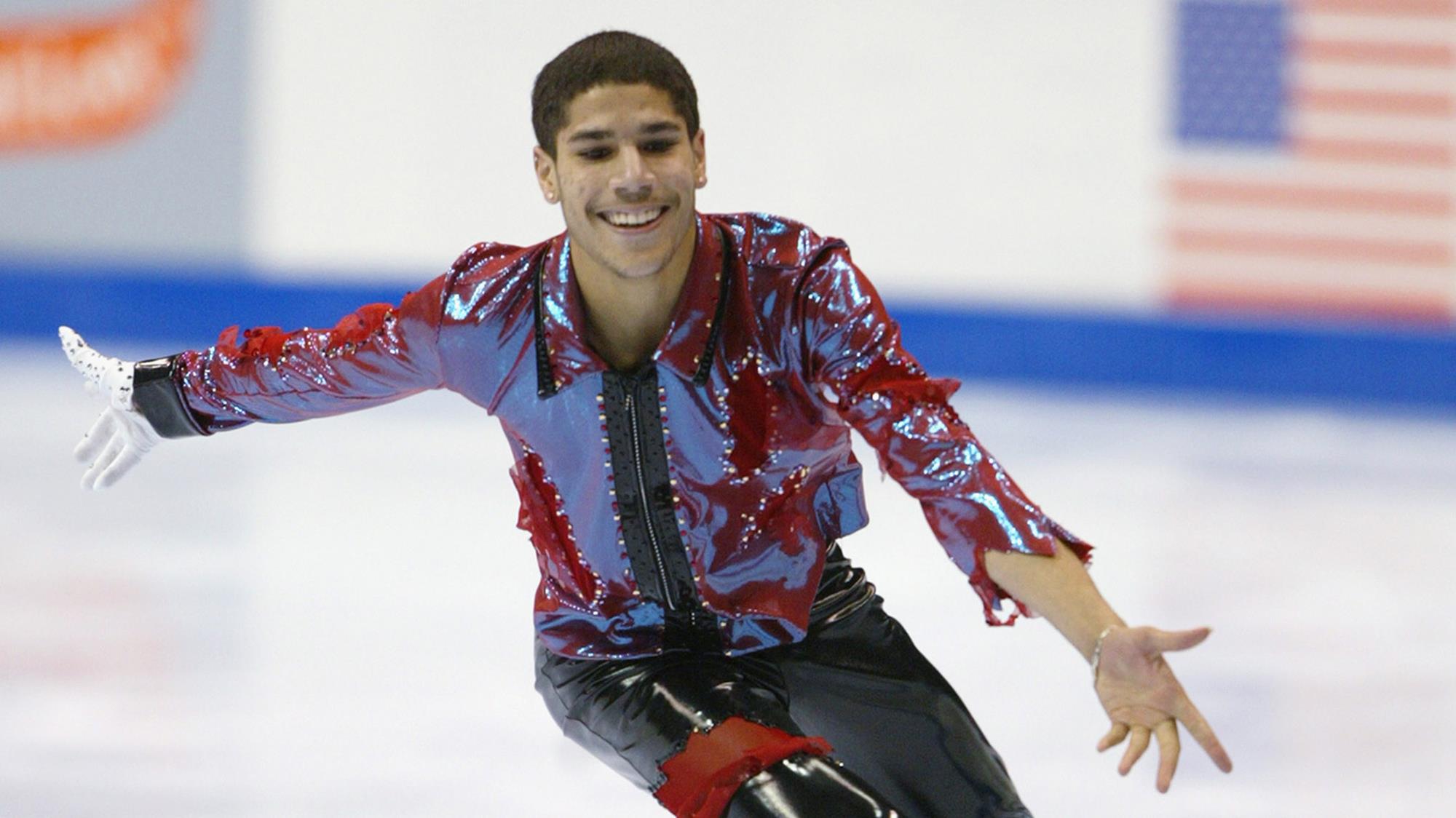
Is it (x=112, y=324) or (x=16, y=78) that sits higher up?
(x=16, y=78)

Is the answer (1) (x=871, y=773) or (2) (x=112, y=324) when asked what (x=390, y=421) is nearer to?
(2) (x=112, y=324)

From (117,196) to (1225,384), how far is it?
4.86 meters

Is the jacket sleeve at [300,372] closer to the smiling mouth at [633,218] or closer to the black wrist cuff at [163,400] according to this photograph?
the black wrist cuff at [163,400]

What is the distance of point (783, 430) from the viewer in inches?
84.8

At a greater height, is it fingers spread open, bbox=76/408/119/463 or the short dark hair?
the short dark hair

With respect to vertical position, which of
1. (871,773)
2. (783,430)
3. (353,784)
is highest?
(783,430)

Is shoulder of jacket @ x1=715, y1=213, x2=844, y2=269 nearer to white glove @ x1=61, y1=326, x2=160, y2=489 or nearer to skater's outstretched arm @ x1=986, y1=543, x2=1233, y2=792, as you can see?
skater's outstretched arm @ x1=986, y1=543, x2=1233, y2=792

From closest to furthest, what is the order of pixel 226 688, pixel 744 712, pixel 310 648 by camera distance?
pixel 744 712, pixel 226 688, pixel 310 648

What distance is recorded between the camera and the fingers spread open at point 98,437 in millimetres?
2488

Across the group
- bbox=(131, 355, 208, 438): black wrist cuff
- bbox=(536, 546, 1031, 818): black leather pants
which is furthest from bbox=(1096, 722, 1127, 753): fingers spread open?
bbox=(131, 355, 208, 438): black wrist cuff

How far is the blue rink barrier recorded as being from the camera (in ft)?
Answer: 25.0

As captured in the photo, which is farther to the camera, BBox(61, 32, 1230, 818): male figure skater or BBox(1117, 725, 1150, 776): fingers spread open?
BBox(61, 32, 1230, 818): male figure skater

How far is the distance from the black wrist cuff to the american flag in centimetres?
596

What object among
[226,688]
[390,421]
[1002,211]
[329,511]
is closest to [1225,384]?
[1002,211]
